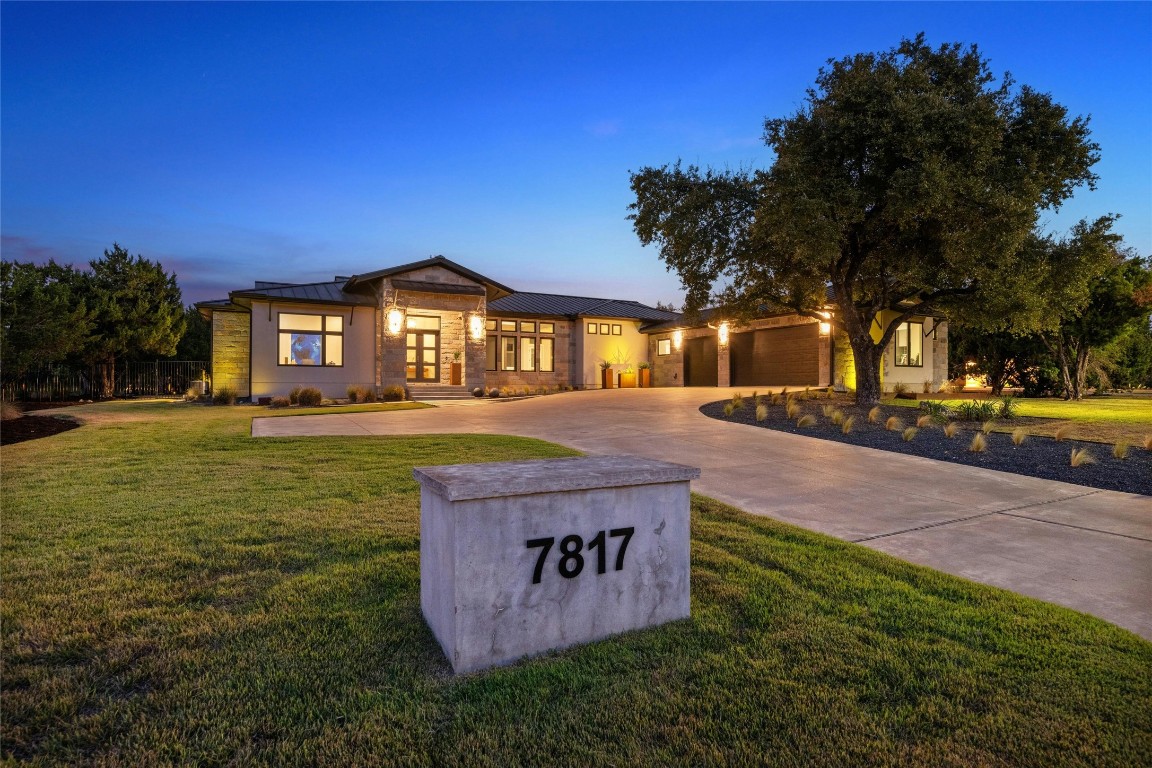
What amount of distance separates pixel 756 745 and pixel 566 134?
17868mm

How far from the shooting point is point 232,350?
19.5 m

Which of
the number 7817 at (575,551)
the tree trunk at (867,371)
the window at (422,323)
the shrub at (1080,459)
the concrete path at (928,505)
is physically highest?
the window at (422,323)

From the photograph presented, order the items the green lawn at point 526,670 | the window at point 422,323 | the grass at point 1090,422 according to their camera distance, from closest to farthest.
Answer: the green lawn at point 526,670 → the grass at point 1090,422 → the window at point 422,323

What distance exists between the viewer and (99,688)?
2.18m

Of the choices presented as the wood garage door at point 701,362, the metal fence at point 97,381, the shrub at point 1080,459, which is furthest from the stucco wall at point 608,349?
the shrub at point 1080,459

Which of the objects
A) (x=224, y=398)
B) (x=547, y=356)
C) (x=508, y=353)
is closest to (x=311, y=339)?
(x=224, y=398)

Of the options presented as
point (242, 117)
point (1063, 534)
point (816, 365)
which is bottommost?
point (1063, 534)

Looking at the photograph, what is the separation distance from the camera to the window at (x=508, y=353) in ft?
78.8

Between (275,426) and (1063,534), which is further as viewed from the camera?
(275,426)

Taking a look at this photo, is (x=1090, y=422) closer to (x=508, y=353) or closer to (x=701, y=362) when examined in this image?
(x=701, y=362)

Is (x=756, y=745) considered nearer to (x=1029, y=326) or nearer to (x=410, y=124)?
(x=1029, y=326)

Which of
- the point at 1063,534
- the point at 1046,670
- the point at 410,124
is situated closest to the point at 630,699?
the point at 1046,670

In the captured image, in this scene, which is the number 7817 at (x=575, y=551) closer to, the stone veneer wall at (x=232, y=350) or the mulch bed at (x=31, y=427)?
the mulch bed at (x=31, y=427)

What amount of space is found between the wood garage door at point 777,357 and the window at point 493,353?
9.96 meters
